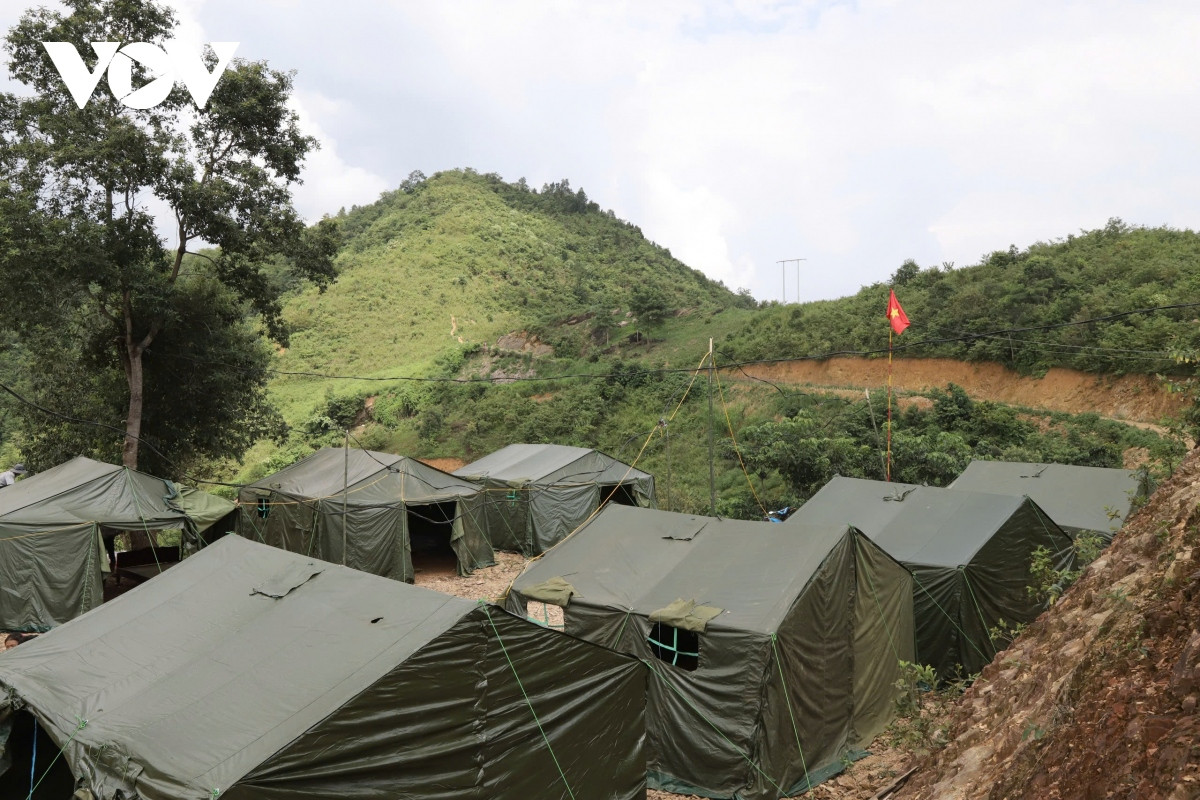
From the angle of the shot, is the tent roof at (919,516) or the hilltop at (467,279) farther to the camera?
the hilltop at (467,279)

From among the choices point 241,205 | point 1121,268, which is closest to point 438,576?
point 241,205

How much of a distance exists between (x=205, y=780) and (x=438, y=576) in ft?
43.1

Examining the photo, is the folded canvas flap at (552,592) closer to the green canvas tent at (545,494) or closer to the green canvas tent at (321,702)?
the green canvas tent at (321,702)

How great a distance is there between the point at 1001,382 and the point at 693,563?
21.6 meters

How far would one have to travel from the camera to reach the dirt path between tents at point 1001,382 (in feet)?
72.8

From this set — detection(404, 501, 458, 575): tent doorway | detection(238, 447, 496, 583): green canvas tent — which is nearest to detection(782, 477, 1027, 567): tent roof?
detection(238, 447, 496, 583): green canvas tent

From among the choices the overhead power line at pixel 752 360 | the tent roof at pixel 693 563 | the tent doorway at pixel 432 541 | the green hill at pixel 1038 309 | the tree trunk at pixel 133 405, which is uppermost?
the green hill at pixel 1038 309

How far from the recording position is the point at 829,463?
19.8 meters

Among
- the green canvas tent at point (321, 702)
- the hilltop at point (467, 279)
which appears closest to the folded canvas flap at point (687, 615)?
the green canvas tent at point (321, 702)

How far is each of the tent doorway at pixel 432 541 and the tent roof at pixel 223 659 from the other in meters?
10.6

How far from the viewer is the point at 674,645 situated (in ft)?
25.2

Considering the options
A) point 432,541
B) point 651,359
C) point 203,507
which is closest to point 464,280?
point 651,359

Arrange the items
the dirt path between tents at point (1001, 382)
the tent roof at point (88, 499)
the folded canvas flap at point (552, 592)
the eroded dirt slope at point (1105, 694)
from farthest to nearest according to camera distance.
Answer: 1. the dirt path between tents at point (1001, 382)
2. the tent roof at point (88, 499)
3. the folded canvas flap at point (552, 592)
4. the eroded dirt slope at point (1105, 694)

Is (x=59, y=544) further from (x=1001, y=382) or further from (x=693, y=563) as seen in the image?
(x=1001, y=382)
